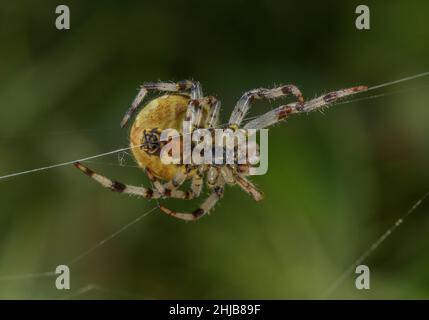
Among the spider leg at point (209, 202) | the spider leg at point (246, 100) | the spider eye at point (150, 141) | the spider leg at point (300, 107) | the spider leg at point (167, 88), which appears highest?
the spider leg at point (167, 88)

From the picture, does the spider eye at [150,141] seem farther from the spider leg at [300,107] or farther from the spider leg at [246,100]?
the spider leg at [300,107]

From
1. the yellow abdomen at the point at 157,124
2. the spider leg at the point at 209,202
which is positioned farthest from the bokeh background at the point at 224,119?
the yellow abdomen at the point at 157,124

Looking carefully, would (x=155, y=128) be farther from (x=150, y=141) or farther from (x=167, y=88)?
(x=167, y=88)

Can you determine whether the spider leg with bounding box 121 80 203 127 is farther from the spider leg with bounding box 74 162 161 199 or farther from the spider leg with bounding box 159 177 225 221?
the spider leg with bounding box 159 177 225 221

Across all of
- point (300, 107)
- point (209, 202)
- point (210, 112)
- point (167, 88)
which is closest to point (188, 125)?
point (210, 112)

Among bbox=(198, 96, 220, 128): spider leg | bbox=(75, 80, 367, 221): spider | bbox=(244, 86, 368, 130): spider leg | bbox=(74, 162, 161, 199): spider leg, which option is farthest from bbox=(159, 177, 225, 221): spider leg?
bbox=(244, 86, 368, 130): spider leg

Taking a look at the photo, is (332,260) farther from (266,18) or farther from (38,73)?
(38,73)

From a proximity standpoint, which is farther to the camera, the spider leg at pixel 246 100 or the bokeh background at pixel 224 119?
the bokeh background at pixel 224 119
